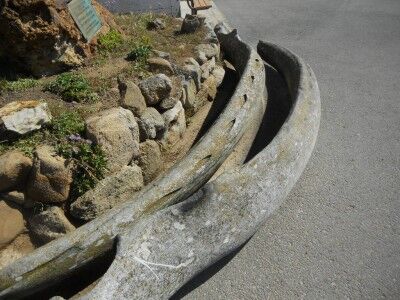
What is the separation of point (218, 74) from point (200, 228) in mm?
3143

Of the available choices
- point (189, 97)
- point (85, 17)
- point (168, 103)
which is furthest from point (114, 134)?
point (85, 17)

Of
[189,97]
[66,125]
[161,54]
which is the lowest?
[189,97]

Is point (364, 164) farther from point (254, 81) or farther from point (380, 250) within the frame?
point (254, 81)

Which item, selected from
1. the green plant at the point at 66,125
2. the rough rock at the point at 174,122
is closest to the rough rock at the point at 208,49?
the rough rock at the point at 174,122

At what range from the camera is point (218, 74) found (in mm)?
5539

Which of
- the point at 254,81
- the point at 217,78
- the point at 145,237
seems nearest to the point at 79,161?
the point at 145,237

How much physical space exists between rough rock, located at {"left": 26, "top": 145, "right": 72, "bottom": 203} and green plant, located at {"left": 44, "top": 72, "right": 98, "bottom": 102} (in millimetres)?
900

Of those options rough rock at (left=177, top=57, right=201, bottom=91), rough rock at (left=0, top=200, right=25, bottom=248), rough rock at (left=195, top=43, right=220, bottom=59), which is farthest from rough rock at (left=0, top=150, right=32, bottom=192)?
rough rock at (left=195, top=43, right=220, bottom=59)

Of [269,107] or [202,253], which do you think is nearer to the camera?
[202,253]

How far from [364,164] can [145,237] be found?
2734mm

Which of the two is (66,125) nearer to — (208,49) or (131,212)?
(131,212)

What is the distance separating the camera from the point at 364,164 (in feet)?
14.1

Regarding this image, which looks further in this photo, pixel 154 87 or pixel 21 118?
pixel 154 87

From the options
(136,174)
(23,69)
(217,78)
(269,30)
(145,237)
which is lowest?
(269,30)
